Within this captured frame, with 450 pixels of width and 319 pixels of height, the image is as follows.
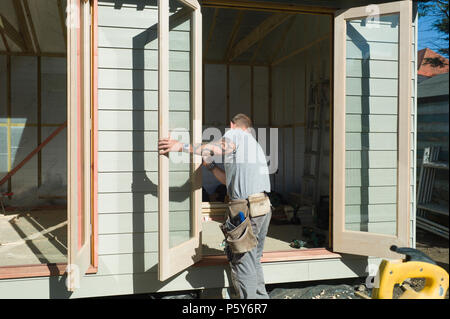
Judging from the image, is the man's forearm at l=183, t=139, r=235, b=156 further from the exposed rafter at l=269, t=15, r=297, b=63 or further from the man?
the exposed rafter at l=269, t=15, r=297, b=63

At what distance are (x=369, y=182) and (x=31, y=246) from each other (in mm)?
3720

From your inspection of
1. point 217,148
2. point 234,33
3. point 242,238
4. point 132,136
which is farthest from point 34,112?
point 242,238

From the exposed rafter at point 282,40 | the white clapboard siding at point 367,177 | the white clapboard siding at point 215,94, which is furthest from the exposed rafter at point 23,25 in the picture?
the white clapboard siding at point 367,177

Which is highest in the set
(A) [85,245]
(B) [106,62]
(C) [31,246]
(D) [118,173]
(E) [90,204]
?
(B) [106,62]

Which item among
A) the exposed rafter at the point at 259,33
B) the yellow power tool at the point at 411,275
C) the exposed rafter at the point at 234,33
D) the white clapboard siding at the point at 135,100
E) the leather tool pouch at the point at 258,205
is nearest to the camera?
the yellow power tool at the point at 411,275

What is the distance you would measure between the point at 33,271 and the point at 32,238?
66.4 inches

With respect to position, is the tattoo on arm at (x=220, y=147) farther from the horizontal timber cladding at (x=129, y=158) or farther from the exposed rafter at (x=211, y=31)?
the exposed rafter at (x=211, y=31)

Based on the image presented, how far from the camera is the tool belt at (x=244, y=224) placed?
2912mm

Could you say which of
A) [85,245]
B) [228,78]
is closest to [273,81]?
[228,78]

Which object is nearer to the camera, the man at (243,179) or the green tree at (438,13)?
the man at (243,179)

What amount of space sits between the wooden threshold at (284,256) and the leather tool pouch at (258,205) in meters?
0.69

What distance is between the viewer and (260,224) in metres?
3.09

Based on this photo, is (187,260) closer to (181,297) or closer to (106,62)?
(181,297)

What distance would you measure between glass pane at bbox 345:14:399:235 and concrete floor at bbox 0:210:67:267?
2.96 metres
